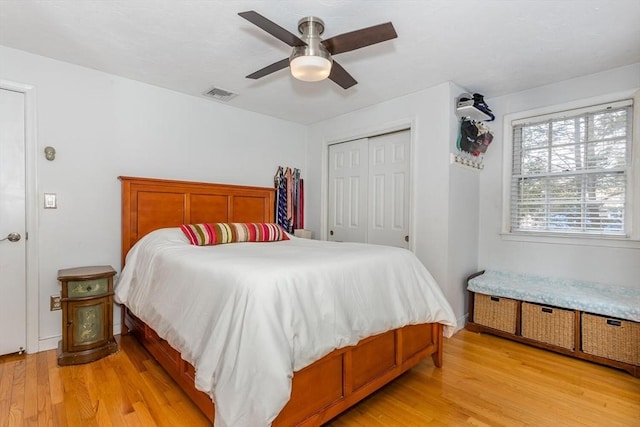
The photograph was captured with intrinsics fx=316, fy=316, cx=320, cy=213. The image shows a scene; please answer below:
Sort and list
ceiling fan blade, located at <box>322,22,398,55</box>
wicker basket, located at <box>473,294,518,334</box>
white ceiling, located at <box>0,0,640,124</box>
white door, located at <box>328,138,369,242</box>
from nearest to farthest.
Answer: ceiling fan blade, located at <box>322,22,398,55</box>, white ceiling, located at <box>0,0,640,124</box>, wicker basket, located at <box>473,294,518,334</box>, white door, located at <box>328,138,369,242</box>

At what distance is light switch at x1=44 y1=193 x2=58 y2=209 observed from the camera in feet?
8.49

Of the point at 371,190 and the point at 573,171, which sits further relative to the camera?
the point at 371,190

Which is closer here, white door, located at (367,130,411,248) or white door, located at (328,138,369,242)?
white door, located at (367,130,411,248)

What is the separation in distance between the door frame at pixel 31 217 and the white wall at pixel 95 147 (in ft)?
0.12

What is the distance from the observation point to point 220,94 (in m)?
3.34

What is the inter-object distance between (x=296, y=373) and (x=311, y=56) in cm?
168

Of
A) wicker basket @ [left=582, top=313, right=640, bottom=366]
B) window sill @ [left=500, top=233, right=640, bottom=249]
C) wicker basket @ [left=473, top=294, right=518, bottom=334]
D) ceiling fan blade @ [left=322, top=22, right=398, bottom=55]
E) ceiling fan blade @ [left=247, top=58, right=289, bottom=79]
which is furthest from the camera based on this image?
wicker basket @ [left=473, top=294, right=518, bottom=334]

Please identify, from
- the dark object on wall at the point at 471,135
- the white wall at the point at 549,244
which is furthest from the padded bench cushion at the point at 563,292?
the dark object on wall at the point at 471,135

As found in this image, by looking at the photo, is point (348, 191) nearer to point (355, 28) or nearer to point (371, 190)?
point (371, 190)

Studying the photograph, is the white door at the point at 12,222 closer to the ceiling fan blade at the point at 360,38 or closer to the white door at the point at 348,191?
the ceiling fan blade at the point at 360,38

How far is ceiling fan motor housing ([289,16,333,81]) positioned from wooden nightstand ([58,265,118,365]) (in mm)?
2145

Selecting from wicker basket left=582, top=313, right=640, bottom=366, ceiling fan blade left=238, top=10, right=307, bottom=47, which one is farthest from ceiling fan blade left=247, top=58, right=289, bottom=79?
wicker basket left=582, top=313, right=640, bottom=366

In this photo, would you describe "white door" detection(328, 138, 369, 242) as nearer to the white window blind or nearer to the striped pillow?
the striped pillow

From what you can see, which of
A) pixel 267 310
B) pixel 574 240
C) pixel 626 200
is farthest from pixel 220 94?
pixel 626 200
